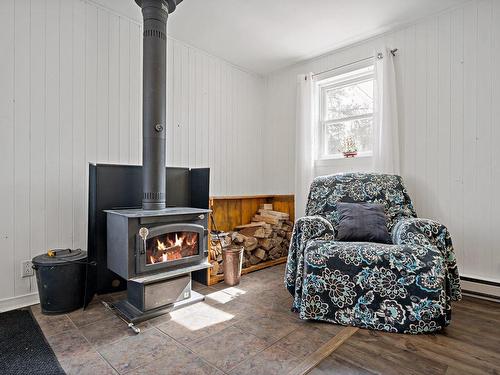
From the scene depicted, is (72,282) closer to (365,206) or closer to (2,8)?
(2,8)

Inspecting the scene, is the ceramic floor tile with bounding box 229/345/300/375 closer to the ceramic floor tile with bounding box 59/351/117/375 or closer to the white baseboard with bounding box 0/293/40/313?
the ceramic floor tile with bounding box 59/351/117/375

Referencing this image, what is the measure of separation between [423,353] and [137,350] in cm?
160

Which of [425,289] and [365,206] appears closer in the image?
[425,289]

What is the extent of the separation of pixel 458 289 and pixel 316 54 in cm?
292

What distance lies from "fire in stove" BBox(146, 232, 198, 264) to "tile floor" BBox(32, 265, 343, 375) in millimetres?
410

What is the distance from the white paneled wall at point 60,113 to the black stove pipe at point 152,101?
2.29 feet

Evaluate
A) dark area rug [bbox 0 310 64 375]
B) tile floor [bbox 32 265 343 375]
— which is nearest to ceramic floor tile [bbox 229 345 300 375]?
tile floor [bbox 32 265 343 375]

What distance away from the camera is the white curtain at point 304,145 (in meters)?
3.53

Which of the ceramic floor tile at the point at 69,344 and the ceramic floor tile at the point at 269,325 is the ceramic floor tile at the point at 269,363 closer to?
the ceramic floor tile at the point at 269,325

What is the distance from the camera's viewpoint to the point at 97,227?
7.58ft

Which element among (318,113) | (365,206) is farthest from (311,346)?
(318,113)

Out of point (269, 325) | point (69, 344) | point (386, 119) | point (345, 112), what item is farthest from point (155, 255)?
point (345, 112)

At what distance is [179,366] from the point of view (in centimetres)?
146

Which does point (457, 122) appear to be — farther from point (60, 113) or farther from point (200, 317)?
point (60, 113)
